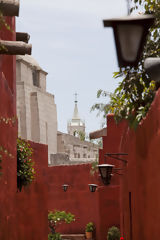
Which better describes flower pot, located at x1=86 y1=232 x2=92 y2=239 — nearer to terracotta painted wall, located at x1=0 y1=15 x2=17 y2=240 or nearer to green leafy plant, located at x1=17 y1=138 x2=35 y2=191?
green leafy plant, located at x1=17 y1=138 x2=35 y2=191

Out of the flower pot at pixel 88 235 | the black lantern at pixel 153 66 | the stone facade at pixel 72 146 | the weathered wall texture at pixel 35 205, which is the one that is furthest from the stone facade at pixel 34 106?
the black lantern at pixel 153 66

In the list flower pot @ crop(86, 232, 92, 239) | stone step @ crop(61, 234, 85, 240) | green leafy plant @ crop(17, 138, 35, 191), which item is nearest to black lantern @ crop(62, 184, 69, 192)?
stone step @ crop(61, 234, 85, 240)

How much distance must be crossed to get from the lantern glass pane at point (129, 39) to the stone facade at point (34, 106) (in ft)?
115

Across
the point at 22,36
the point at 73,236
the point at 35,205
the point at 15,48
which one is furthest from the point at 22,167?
the point at 73,236

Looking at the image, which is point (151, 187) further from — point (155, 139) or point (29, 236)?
point (29, 236)

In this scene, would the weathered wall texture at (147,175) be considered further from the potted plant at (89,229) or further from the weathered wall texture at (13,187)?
the potted plant at (89,229)

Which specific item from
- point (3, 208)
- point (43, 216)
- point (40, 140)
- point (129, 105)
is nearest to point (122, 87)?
point (129, 105)

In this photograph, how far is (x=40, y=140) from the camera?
1622 inches

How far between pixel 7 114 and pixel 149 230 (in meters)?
3.38

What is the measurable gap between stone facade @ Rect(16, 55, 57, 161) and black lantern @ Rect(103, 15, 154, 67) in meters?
35.1

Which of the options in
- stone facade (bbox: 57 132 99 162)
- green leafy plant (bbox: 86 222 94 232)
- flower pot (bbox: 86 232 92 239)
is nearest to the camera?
flower pot (bbox: 86 232 92 239)

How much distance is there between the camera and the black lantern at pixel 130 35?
364cm

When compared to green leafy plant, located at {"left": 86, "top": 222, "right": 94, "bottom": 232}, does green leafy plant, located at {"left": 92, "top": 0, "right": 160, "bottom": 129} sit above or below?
above

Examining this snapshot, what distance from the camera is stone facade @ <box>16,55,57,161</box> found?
39938 millimetres
